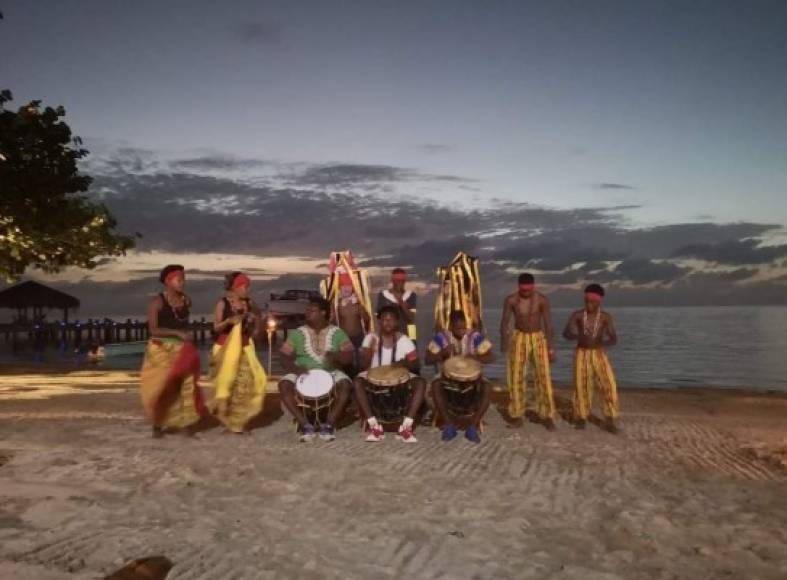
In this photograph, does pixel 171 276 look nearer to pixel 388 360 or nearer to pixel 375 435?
pixel 388 360

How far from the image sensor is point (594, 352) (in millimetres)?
9367

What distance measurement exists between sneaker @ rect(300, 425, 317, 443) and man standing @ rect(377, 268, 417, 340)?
2454 mm

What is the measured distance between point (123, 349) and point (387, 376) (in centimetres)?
3878

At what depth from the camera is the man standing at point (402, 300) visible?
1025 centimetres

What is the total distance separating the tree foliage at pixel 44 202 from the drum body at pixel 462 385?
1245 cm

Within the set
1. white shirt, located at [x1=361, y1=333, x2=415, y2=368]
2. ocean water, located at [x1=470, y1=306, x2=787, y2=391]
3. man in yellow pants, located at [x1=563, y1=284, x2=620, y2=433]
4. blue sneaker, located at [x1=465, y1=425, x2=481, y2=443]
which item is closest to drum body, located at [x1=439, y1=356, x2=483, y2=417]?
blue sneaker, located at [x1=465, y1=425, x2=481, y2=443]

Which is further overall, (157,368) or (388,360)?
(388,360)

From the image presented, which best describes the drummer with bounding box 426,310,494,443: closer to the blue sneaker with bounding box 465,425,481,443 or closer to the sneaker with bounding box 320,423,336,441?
the blue sneaker with bounding box 465,425,481,443

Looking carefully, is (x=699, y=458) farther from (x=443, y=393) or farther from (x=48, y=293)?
(x=48, y=293)

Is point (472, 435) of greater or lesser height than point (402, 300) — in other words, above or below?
below

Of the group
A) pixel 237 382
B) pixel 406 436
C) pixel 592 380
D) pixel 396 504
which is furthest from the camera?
pixel 592 380

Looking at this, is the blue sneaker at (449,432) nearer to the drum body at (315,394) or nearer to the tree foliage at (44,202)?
the drum body at (315,394)

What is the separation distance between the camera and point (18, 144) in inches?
689

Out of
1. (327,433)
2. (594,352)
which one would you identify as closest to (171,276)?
(327,433)
